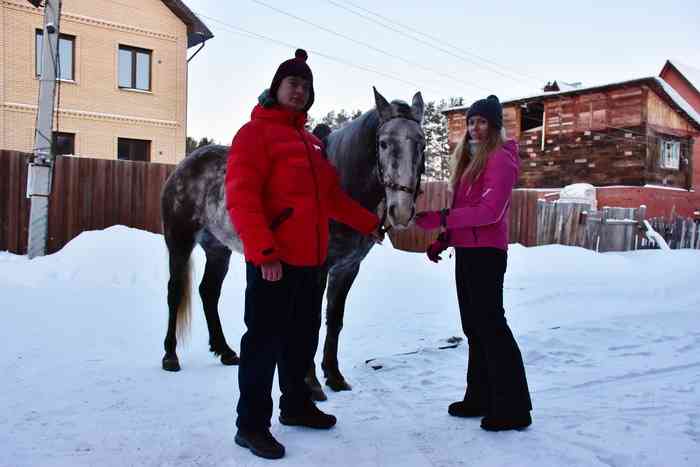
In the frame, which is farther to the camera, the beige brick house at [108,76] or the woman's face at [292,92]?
the beige brick house at [108,76]

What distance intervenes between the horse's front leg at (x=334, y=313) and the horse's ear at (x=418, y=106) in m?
1.17

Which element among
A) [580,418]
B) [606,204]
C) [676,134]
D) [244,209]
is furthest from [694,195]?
[244,209]

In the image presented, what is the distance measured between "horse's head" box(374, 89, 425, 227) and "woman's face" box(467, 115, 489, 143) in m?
0.31

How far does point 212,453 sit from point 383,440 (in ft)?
2.90

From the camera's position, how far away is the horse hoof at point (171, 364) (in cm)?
388

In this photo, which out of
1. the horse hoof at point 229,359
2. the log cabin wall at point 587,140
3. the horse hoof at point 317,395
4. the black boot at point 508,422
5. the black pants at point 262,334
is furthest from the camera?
the log cabin wall at point 587,140

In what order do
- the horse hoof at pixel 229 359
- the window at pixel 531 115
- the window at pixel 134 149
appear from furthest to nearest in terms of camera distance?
the window at pixel 531 115, the window at pixel 134 149, the horse hoof at pixel 229 359

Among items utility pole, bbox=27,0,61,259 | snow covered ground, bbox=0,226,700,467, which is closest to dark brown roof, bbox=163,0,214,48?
utility pole, bbox=27,0,61,259

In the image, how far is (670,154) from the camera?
70.9ft

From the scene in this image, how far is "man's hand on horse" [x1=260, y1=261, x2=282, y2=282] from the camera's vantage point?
2.37m

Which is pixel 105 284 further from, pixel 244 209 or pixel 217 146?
pixel 244 209

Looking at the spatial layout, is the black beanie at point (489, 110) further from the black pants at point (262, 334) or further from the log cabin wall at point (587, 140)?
the log cabin wall at point (587, 140)

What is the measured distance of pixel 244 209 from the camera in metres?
2.37

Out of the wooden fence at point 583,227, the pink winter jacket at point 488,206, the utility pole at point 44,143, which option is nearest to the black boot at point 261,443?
the pink winter jacket at point 488,206
